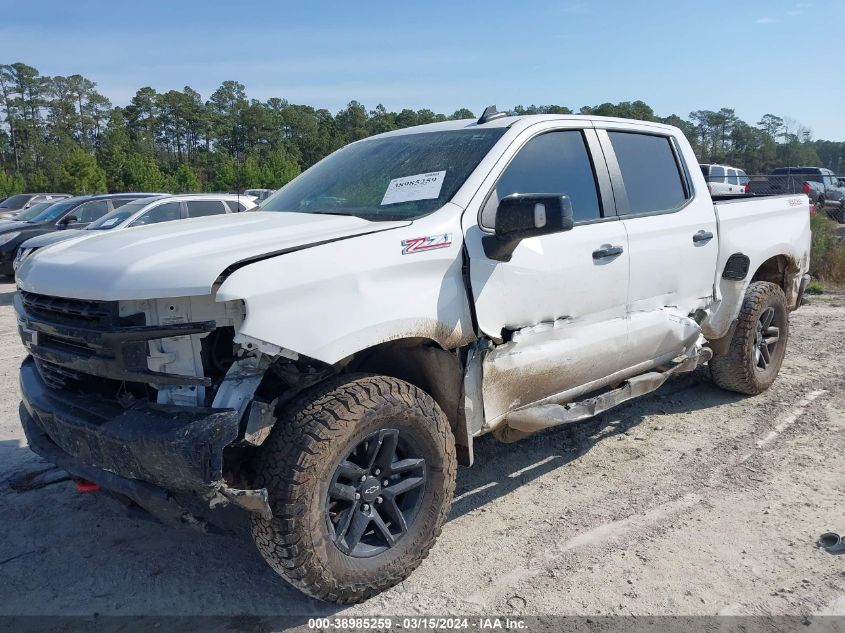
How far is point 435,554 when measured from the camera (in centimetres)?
341

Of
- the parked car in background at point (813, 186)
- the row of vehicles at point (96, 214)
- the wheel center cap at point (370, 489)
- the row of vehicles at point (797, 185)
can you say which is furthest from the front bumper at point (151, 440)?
the row of vehicles at point (797, 185)

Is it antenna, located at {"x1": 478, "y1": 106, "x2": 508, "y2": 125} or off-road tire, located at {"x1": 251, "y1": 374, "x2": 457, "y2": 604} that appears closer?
off-road tire, located at {"x1": 251, "y1": 374, "x2": 457, "y2": 604}

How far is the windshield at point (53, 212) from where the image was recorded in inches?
544

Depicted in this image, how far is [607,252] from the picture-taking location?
3881mm

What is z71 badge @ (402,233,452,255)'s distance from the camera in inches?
119

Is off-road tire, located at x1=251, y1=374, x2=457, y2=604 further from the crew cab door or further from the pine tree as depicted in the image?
the pine tree

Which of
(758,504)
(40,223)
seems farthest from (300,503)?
(40,223)

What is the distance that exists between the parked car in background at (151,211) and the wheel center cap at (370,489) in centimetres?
818

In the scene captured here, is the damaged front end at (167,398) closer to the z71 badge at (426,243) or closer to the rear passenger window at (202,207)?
the z71 badge at (426,243)

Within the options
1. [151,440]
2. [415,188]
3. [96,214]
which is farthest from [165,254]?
[96,214]

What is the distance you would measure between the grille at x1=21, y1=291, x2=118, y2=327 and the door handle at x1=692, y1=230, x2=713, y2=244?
357 cm

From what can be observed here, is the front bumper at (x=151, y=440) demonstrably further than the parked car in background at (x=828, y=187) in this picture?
No

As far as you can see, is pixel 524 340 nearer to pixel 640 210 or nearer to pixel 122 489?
pixel 640 210

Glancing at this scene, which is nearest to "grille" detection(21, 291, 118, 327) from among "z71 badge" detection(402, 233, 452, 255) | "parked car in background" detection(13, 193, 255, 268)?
"z71 badge" detection(402, 233, 452, 255)
